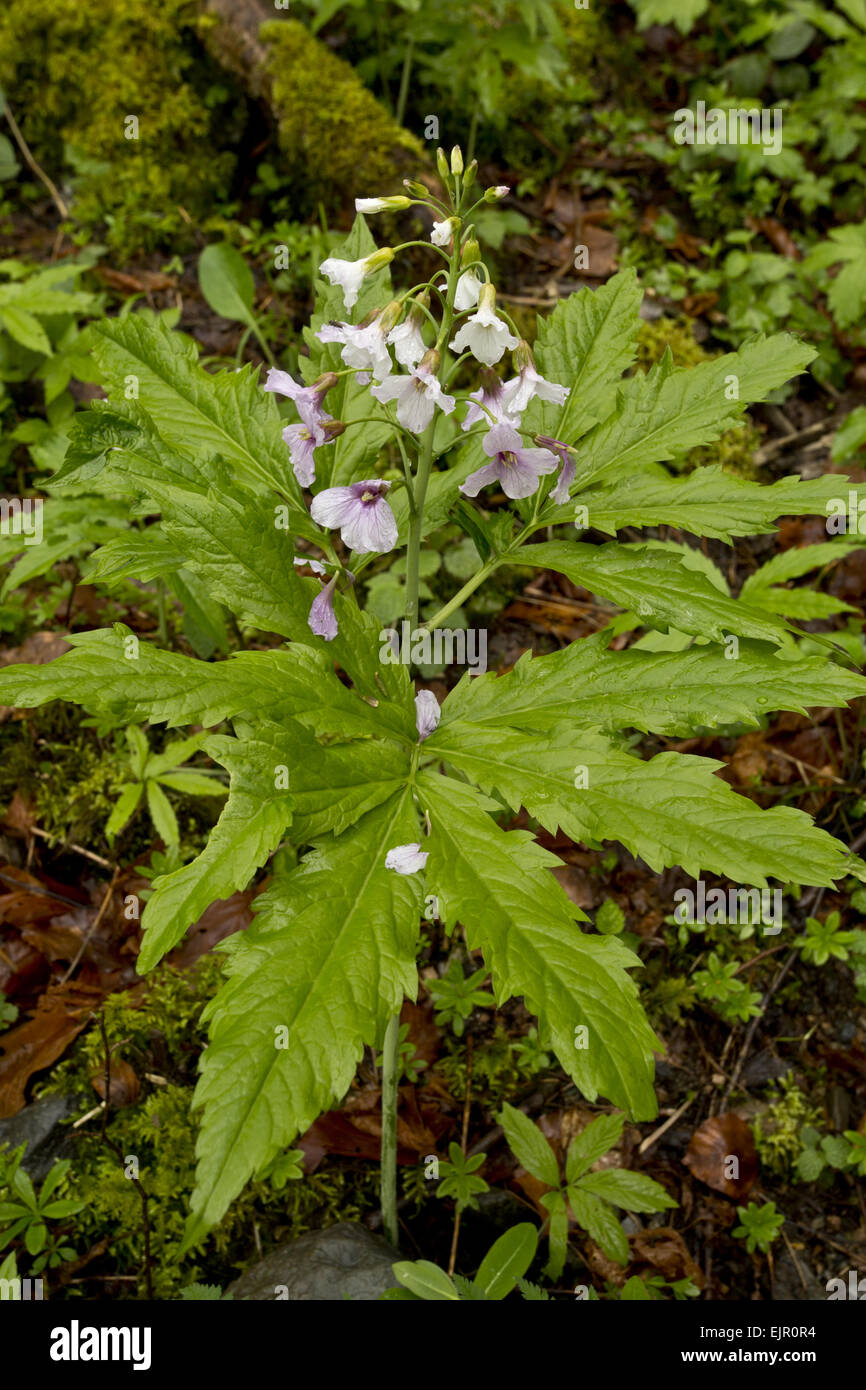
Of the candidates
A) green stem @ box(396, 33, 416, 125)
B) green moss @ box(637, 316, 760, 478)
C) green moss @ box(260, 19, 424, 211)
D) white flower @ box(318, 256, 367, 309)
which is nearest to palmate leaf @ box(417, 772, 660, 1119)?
white flower @ box(318, 256, 367, 309)

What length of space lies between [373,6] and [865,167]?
2705 mm

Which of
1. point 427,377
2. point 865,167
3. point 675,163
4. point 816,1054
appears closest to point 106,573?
point 427,377

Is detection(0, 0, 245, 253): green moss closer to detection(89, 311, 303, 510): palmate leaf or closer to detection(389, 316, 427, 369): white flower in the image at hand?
detection(89, 311, 303, 510): palmate leaf

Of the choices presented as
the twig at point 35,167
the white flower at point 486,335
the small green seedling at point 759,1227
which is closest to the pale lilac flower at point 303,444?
the white flower at point 486,335

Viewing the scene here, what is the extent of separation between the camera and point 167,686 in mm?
1791

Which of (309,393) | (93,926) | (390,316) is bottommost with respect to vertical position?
(93,926)

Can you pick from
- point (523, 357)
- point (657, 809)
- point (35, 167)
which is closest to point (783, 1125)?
point (657, 809)

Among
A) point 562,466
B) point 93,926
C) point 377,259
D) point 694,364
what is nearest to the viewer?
point 377,259

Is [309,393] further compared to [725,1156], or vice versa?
[725,1156]

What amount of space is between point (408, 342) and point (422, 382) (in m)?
0.10

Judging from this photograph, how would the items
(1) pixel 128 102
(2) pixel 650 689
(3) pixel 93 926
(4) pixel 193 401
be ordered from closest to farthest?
(2) pixel 650 689
(4) pixel 193 401
(3) pixel 93 926
(1) pixel 128 102

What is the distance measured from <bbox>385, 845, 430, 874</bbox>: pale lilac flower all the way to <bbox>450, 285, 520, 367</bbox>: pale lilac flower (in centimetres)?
95

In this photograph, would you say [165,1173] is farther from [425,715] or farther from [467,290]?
[467,290]
